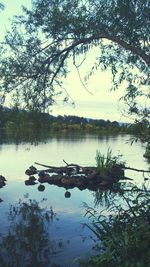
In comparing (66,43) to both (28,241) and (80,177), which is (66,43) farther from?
(80,177)

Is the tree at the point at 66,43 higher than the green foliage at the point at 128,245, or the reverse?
the tree at the point at 66,43

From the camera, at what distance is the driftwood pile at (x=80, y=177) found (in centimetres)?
2211

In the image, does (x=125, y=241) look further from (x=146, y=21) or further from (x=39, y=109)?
(x=39, y=109)

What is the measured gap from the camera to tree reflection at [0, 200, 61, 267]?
9.50 metres

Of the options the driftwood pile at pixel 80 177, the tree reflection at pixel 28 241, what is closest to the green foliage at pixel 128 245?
the tree reflection at pixel 28 241

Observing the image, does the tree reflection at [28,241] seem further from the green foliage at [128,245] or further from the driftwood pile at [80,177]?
the driftwood pile at [80,177]

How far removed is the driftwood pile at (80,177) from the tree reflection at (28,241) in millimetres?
6999

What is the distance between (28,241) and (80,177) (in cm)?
1217

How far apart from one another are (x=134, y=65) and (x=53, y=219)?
4.67m

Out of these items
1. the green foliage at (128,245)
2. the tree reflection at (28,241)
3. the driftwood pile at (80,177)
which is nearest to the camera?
the green foliage at (128,245)

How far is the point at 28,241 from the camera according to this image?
10828 mm

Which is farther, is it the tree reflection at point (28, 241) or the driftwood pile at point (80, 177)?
the driftwood pile at point (80, 177)

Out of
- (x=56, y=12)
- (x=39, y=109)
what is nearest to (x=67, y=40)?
(x=56, y=12)

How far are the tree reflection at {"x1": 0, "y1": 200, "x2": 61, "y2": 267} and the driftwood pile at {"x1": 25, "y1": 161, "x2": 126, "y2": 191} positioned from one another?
276 inches
